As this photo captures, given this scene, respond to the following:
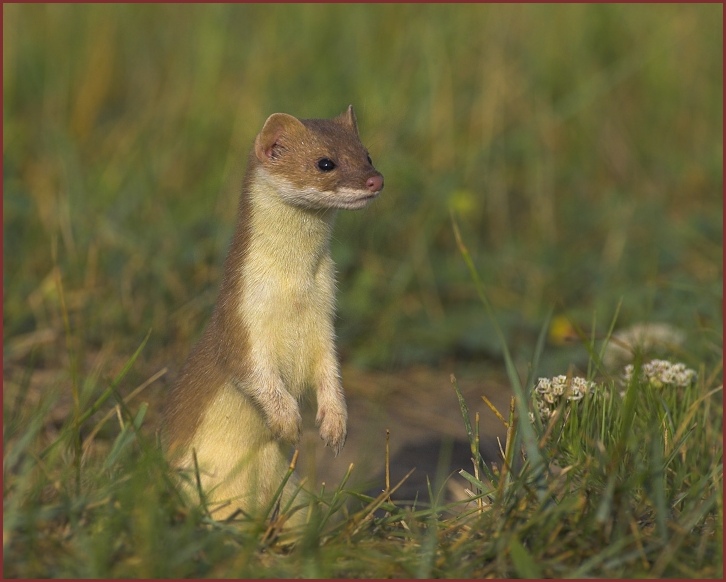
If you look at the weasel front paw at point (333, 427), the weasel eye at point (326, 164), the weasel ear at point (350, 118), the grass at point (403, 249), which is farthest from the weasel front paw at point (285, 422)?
the weasel ear at point (350, 118)

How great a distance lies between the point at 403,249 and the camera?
5.98 metres

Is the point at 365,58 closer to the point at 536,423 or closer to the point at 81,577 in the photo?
the point at 536,423

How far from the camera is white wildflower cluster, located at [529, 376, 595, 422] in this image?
327 centimetres

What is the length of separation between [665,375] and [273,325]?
4.36 ft

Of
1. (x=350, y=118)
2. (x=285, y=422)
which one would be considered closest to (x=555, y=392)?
(x=285, y=422)

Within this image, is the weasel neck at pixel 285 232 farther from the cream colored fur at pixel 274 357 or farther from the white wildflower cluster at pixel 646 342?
the white wildflower cluster at pixel 646 342

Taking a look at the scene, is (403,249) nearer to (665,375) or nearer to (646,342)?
(646,342)

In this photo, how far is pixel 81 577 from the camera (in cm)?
251

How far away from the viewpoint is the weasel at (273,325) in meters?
3.32

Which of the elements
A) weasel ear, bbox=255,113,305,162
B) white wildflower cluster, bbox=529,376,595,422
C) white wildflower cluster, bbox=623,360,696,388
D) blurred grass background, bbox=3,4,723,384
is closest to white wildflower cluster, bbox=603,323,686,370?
blurred grass background, bbox=3,4,723,384

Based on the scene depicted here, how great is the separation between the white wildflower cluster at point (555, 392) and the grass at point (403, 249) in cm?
6

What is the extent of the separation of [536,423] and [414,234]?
9.46 feet

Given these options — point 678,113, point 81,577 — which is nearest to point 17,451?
point 81,577

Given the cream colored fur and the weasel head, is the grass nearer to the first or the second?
the cream colored fur
